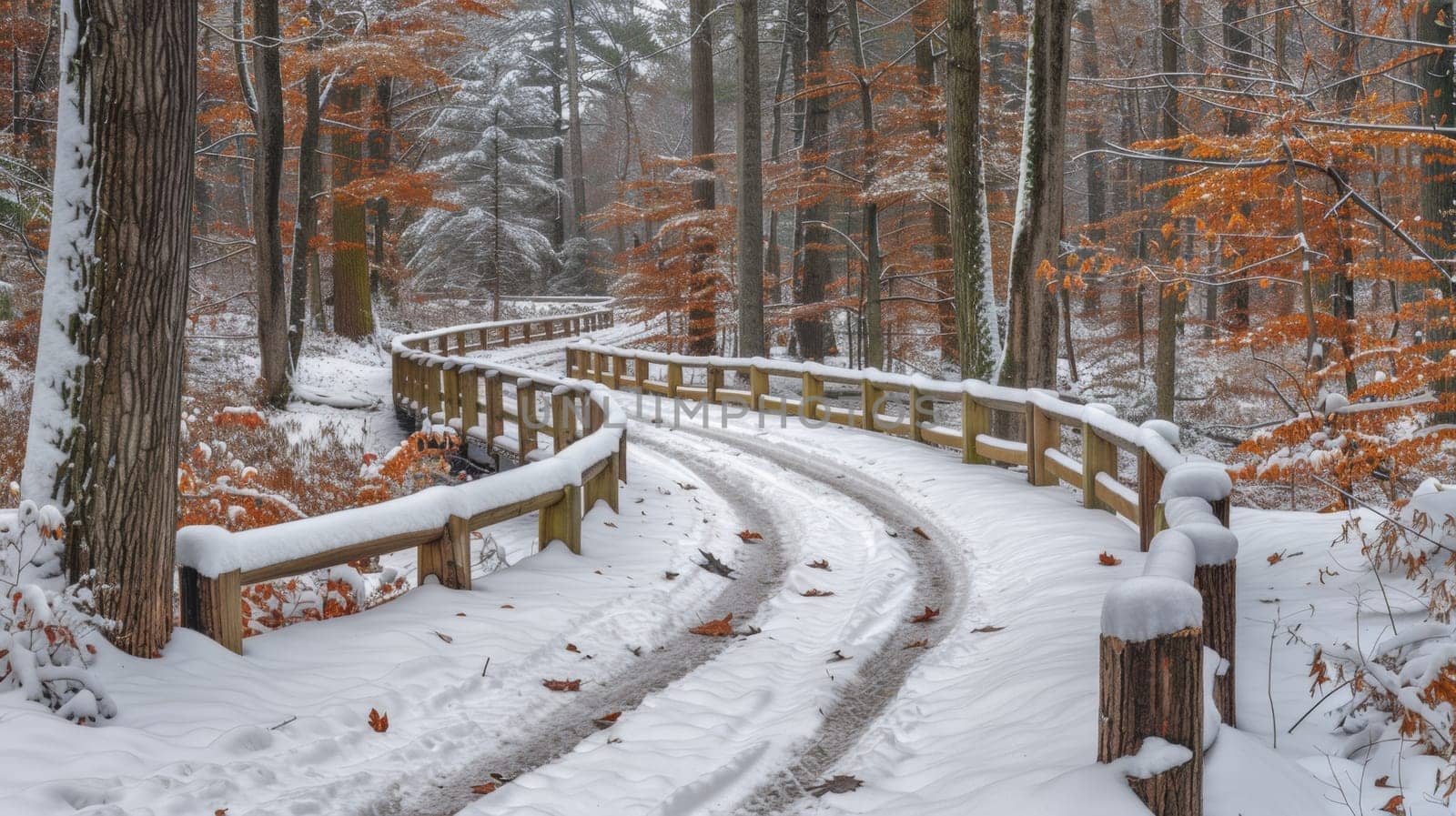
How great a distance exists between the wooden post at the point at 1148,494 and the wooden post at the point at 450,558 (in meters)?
4.72

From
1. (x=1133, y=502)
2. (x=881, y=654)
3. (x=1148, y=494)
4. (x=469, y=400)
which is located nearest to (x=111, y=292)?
(x=881, y=654)

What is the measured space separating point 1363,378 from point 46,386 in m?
20.5

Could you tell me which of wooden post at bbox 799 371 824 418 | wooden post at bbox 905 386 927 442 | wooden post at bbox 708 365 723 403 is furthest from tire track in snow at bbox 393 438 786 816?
wooden post at bbox 708 365 723 403

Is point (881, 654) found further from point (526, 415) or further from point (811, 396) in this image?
point (811, 396)

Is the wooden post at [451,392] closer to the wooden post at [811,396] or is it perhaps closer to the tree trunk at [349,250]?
the wooden post at [811,396]

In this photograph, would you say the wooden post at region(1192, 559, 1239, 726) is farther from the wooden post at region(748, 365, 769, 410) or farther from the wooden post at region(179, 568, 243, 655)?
the wooden post at region(748, 365, 769, 410)

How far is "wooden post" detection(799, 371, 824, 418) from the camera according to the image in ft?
51.9

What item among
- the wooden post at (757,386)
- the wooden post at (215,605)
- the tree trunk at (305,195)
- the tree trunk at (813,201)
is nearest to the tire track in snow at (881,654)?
the wooden post at (215,605)

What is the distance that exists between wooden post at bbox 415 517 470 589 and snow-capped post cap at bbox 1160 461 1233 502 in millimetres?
4293

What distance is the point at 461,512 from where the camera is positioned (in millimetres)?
6543

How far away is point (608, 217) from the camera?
23.3m

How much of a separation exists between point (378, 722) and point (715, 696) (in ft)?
5.65

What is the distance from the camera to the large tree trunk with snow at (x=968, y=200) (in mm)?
13188

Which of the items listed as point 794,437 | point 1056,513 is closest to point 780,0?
point 794,437
